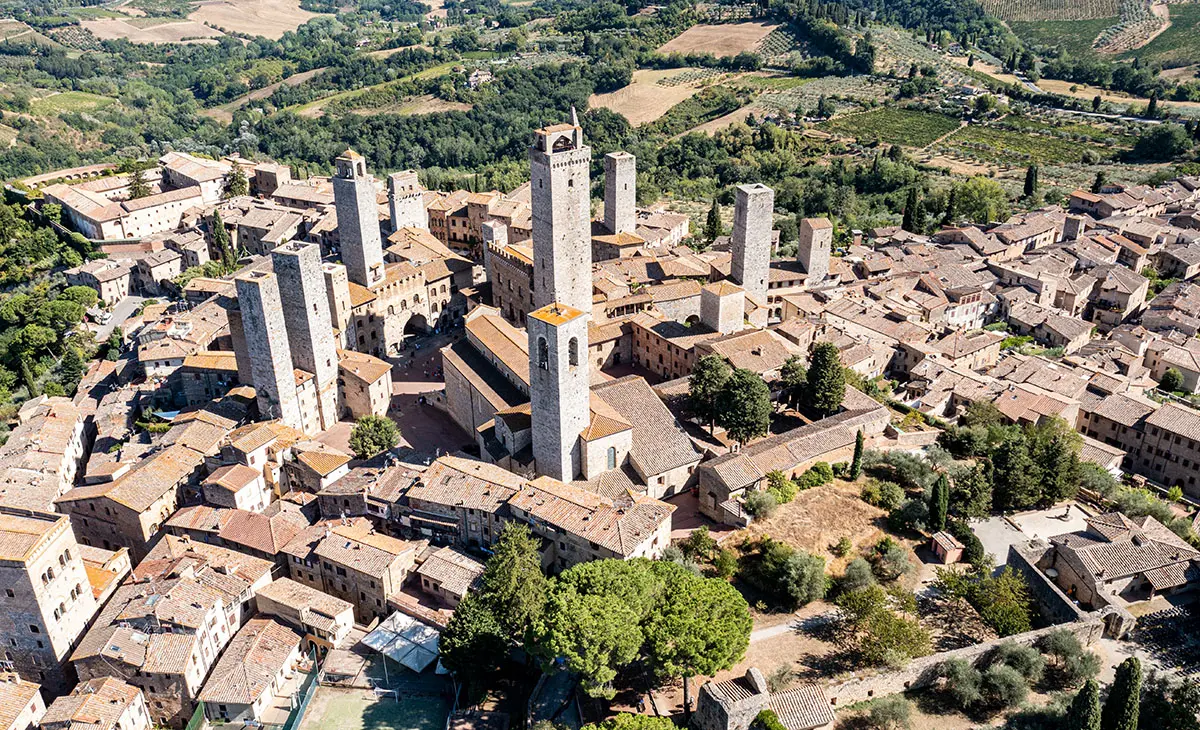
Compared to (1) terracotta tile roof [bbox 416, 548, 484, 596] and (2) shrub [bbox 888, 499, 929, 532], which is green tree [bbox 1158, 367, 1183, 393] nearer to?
(2) shrub [bbox 888, 499, 929, 532]

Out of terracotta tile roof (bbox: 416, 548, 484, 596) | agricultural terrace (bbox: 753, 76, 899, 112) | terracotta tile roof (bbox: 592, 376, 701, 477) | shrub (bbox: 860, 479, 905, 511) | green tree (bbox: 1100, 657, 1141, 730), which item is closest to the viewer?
green tree (bbox: 1100, 657, 1141, 730)

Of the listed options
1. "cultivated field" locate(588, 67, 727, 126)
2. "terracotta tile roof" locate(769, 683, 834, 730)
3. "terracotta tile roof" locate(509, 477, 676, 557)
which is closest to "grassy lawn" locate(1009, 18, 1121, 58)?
"cultivated field" locate(588, 67, 727, 126)

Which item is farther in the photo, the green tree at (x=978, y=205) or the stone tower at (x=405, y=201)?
the green tree at (x=978, y=205)

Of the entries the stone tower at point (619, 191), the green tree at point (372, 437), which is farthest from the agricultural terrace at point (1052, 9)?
the green tree at point (372, 437)

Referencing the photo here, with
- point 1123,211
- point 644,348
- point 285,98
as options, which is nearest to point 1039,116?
point 1123,211

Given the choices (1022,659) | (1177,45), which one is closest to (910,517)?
(1022,659)

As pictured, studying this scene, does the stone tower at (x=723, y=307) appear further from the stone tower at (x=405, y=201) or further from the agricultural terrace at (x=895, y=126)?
the agricultural terrace at (x=895, y=126)

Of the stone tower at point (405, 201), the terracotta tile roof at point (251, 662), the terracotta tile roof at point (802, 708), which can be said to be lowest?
the terracotta tile roof at point (251, 662)
